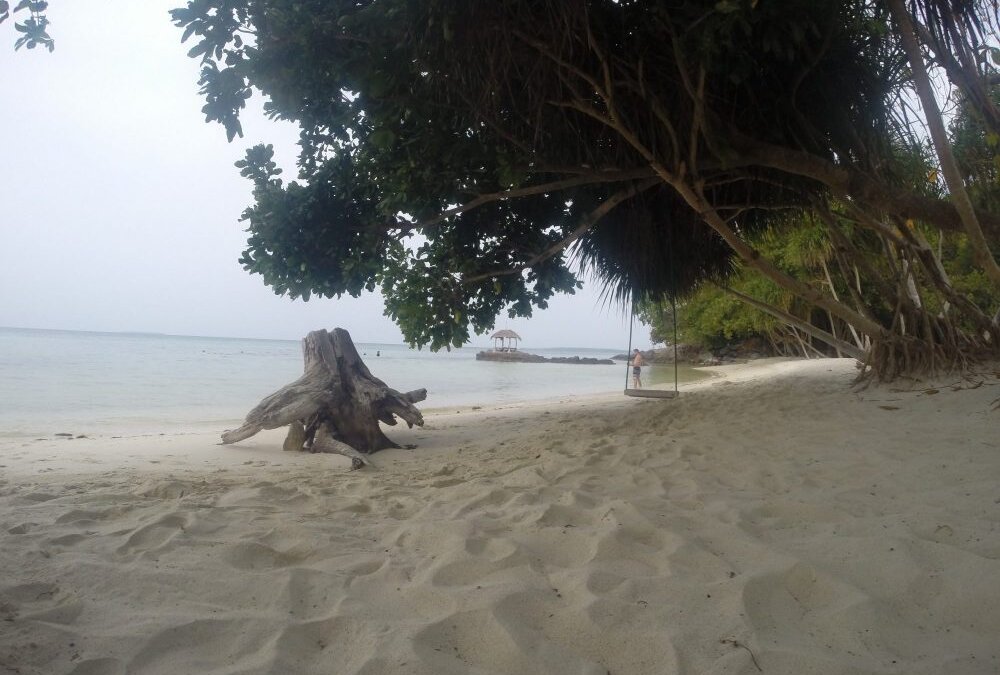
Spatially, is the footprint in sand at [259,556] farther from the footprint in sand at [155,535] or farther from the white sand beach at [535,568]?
the footprint in sand at [155,535]

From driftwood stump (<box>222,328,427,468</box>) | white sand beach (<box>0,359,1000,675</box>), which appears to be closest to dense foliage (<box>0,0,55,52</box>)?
white sand beach (<box>0,359,1000,675</box>)

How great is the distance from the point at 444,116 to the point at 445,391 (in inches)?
438

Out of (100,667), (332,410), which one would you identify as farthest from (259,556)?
(332,410)

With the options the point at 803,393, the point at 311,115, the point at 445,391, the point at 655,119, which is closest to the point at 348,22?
the point at 311,115

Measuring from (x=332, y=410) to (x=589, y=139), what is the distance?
3262mm

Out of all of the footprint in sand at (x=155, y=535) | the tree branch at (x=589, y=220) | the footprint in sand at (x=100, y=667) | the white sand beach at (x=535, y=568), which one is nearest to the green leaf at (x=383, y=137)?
the tree branch at (x=589, y=220)

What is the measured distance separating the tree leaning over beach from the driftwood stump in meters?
0.70

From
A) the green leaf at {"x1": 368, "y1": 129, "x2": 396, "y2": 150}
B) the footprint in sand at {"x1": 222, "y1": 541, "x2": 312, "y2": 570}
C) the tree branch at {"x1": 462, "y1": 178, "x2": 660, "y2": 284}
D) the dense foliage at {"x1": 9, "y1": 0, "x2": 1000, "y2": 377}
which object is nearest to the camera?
the footprint in sand at {"x1": 222, "y1": 541, "x2": 312, "y2": 570}

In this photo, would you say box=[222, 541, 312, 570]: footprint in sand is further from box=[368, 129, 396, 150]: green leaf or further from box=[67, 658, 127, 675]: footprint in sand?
box=[368, 129, 396, 150]: green leaf

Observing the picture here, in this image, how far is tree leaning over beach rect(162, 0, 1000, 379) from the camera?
10.7 ft

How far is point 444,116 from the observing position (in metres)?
4.40

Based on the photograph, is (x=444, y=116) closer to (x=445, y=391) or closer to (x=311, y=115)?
(x=311, y=115)

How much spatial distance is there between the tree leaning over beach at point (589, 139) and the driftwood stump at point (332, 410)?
70 cm

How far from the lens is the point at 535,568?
180 cm
